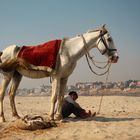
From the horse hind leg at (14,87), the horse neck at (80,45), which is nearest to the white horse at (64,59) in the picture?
the horse neck at (80,45)

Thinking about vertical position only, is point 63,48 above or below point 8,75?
A: above

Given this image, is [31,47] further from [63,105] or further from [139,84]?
[139,84]

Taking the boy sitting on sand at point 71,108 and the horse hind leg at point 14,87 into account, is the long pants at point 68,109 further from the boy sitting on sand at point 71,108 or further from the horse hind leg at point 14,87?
the horse hind leg at point 14,87

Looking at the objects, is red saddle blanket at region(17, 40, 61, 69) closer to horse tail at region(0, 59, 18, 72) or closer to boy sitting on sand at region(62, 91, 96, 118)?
horse tail at region(0, 59, 18, 72)

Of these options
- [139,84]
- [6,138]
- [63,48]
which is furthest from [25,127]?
[139,84]

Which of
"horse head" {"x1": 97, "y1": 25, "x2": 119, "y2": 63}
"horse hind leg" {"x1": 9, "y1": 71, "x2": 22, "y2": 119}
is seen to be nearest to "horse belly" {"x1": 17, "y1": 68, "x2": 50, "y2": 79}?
"horse hind leg" {"x1": 9, "y1": 71, "x2": 22, "y2": 119}

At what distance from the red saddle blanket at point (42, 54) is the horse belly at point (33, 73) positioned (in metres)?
0.29

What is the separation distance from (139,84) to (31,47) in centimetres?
11351

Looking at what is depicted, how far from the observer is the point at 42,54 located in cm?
1046

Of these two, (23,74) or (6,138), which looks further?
(23,74)

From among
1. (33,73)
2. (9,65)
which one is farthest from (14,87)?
(33,73)

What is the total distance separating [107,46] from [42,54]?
2036mm

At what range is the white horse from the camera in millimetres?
10281

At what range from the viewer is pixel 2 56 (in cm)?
1105
